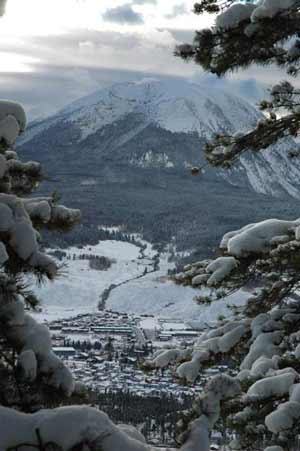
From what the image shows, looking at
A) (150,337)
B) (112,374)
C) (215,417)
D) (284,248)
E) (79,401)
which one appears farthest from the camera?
(150,337)

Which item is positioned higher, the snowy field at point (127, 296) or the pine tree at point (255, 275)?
the pine tree at point (255, 275)

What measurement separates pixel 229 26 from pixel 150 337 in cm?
10440

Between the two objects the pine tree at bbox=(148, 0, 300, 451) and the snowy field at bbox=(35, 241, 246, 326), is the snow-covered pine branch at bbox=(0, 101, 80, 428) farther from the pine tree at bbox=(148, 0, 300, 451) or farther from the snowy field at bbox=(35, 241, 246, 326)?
the snowy field at bbox=(35, 241, 246, 326)

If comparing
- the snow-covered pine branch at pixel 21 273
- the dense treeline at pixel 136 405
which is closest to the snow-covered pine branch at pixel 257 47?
the snow-covered pine branch at pixel 21 273

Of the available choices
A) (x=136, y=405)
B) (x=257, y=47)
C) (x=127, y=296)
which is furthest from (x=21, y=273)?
(x=127, y=296)

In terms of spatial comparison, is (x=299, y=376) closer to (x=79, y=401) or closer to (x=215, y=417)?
(x=79, y=401)

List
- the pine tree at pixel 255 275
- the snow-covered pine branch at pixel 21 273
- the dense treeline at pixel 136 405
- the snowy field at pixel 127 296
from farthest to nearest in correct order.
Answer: the snowy field at pixel 127 296, the dense treeline at pixel 136 405, the pine tree at pixel 255 275, the snow-covered pine branch at pixel 21 273

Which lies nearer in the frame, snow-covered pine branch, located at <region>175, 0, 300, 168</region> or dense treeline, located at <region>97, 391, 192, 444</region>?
snow-covered pine branch, located at <region>175, 0, 300, 168</region>

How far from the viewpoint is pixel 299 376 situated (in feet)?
18.9

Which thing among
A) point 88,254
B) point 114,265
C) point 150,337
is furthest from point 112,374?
point 88,254

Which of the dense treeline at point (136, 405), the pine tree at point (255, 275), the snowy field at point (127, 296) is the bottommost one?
the snowy field at point (127, 296)

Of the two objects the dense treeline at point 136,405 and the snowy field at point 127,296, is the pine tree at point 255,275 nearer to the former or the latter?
the dense treeline at point 136,405

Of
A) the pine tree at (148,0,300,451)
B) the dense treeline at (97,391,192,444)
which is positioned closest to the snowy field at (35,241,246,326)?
the dense treeline at (97,391,192,444)

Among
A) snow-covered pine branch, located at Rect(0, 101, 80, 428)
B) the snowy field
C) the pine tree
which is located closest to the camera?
snow-covered pine branch, located at Rect(0, 101, 80, 428)
